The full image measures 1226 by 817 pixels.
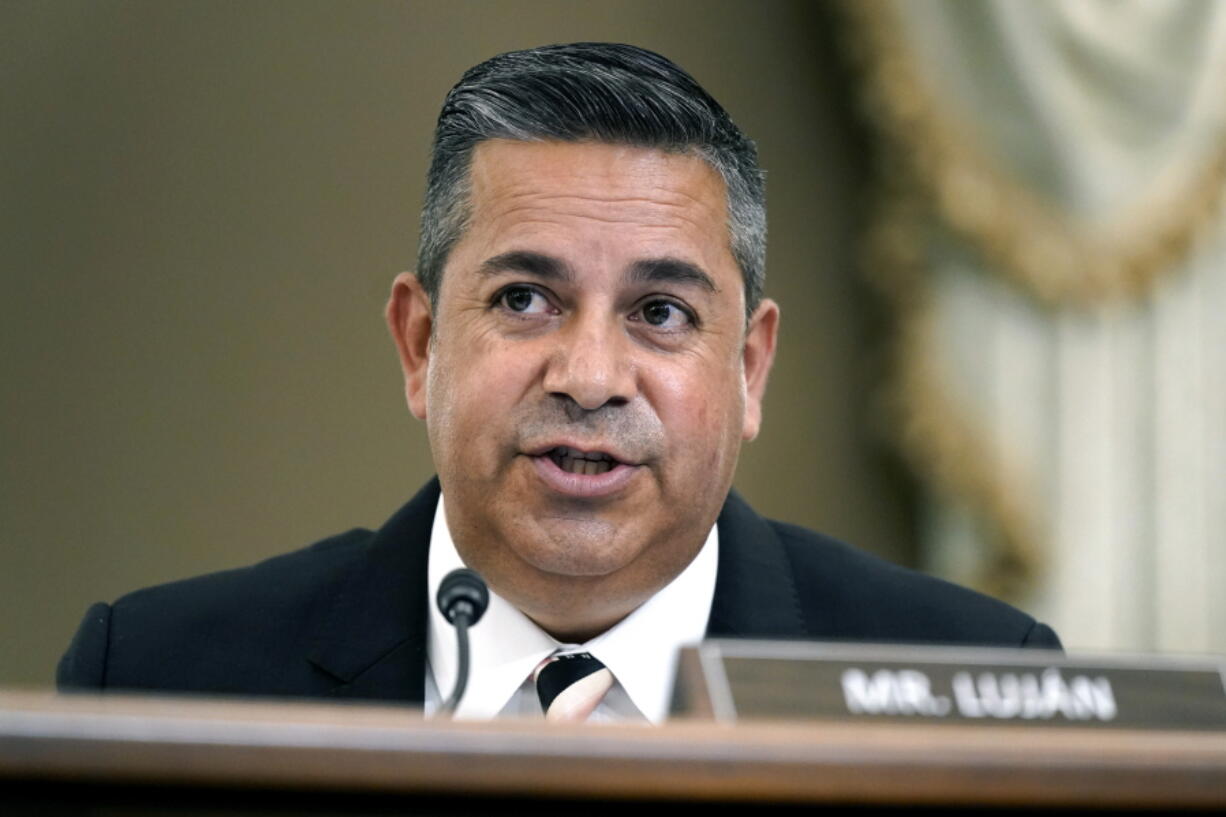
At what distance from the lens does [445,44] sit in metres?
3.59

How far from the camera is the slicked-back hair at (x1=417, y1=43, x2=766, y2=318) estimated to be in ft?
6.64

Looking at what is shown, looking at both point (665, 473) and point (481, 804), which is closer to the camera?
point (481, 804)

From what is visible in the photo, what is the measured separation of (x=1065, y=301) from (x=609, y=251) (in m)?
1.80

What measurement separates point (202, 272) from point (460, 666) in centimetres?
227

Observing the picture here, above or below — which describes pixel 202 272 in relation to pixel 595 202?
above

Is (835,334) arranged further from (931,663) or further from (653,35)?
(931,663)

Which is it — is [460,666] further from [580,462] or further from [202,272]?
[202,272]

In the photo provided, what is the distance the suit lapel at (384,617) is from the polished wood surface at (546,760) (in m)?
0.98

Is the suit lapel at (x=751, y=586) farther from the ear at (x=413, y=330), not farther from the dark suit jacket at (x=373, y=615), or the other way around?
the ear at (x=413, y=330)

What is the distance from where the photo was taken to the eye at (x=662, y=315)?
1986mm

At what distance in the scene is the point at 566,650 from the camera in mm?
2006

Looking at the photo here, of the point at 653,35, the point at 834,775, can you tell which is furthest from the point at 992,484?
the point at 834,775

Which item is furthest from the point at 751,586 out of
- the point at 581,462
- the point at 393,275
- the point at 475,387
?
the point at 393,275

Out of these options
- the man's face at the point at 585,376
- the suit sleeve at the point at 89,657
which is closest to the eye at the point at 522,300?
the man's face at the point at 585,376
